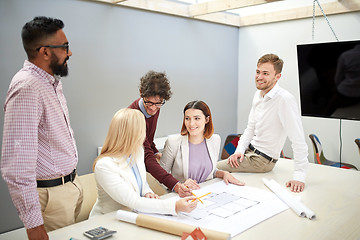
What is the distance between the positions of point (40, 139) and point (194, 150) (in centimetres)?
116

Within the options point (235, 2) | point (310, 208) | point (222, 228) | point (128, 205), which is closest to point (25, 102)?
point (128, 205)

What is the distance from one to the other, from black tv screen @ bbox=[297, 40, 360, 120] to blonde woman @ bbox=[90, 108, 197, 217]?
238 cm

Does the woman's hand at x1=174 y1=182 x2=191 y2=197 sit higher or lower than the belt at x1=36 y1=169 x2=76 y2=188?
lower

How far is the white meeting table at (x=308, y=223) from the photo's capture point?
1.65m

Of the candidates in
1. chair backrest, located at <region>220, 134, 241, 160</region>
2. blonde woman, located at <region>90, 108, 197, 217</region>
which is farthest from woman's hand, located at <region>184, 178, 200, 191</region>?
chair backrest, located at <region>220, 134, 241, 160</region>

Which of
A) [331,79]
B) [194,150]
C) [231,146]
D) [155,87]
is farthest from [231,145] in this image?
[155,87]

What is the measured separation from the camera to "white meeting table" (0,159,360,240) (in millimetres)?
1649

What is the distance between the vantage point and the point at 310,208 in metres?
2.06

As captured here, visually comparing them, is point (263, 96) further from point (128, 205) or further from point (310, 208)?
point (128, 205)

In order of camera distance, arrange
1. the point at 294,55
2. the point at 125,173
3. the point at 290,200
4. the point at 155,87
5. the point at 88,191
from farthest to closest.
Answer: the point at 294,55 < the point at 88,191 < the point at 155,87 < the point at 290,200 < the point at 125,173

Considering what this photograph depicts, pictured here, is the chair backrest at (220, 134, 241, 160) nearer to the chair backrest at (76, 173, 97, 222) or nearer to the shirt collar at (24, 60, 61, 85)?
the chair backrest at (76, 173, 97, 222)

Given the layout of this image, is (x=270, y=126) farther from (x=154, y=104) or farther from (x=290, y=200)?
(x=154, y=104)

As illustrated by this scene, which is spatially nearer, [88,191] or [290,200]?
[290,200]

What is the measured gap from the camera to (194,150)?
2.57 m
